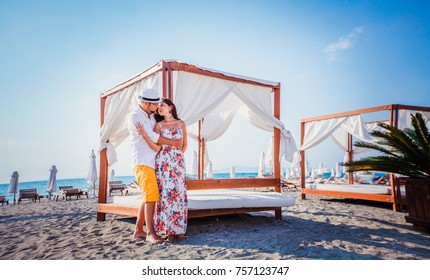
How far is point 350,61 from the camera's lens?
4277 mm

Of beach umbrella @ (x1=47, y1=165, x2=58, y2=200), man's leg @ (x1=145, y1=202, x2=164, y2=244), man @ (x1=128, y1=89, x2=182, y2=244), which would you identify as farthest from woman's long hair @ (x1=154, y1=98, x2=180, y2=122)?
beach umbrella @ (x1=47, y1=165, x2=58, y2=200)

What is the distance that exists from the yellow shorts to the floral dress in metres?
0.08

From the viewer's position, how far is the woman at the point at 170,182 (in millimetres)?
3268

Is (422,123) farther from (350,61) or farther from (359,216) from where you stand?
(359,216)

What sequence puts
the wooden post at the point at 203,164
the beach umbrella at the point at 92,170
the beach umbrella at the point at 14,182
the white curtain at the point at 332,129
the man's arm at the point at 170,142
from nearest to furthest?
the man's arm at the point at 170,142 → the wooden post at the point at 203,164 → the white curtain at the point at 332,129 → the beach umbrella at the point at 14,182 → the beach umbrella at the point at 92,170

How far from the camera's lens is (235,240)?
349 cm

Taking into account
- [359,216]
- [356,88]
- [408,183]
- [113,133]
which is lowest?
[359,216]

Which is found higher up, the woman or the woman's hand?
the woman's hand

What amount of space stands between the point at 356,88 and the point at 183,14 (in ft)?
9.83

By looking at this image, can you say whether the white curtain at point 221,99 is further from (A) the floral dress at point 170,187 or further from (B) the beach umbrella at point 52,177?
(B) the beach umbrella at point 52,177

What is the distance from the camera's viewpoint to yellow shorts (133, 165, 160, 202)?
320 centimetres

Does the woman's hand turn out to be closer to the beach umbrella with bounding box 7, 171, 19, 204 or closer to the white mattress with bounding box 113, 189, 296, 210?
the white mattress with bounding box 113, 189, 296, 210

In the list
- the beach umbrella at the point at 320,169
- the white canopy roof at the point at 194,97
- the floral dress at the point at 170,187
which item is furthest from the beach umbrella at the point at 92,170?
the beach umbrella at the point at 320,169

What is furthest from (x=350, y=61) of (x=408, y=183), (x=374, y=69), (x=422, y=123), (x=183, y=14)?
(x=183, y=14)
